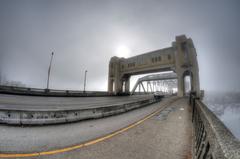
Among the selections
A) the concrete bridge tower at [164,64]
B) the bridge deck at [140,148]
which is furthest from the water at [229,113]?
the bridge deck at [140,148]

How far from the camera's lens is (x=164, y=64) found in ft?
113

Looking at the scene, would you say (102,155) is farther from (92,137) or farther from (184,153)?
(184,153)

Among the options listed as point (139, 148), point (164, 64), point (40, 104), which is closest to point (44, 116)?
point (139, 148)

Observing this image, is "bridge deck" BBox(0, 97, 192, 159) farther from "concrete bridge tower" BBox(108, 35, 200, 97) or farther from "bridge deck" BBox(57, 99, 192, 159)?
"concrete bridge tower" BBox(108, 35, 200, 97)

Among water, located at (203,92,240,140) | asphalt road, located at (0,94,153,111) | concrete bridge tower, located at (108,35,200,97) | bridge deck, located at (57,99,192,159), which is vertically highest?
concrete bridge tower, located at (108,35,200,97)

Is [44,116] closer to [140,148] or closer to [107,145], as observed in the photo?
[107,145]

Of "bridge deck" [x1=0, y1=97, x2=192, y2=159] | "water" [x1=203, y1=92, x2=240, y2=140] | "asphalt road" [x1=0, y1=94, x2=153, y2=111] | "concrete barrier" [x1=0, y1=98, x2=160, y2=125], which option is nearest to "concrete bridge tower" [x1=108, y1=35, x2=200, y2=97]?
"water" [x1=203, y1=92, x2=240, y2=140]

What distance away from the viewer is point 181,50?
98.2 feet

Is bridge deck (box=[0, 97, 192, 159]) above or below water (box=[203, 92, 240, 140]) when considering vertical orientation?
above

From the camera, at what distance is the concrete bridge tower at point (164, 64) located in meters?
28.8

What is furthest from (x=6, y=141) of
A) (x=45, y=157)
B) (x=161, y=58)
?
(x=161, y=58)

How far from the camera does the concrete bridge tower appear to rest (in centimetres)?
2880

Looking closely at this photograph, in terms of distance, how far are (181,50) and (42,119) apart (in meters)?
33.4

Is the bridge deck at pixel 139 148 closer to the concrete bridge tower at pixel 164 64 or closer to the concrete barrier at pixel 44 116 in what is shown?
the concrete barrier at pixel 44 116
